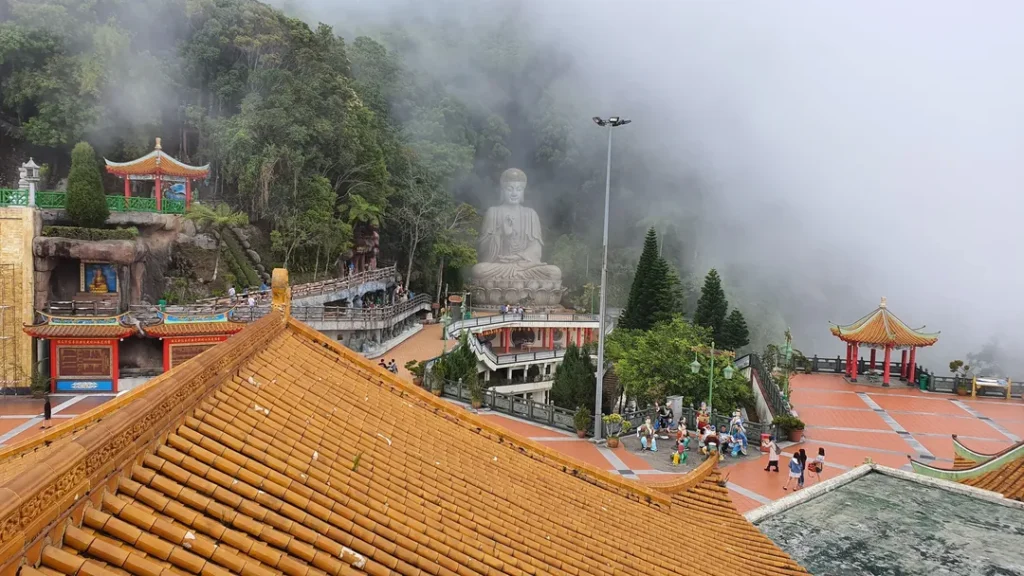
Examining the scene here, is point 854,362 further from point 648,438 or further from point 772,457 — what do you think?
point 648,438

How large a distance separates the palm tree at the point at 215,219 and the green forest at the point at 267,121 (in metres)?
1.89

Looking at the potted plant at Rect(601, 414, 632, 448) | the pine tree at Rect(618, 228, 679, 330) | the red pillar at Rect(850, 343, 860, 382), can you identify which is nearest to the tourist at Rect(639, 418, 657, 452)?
the potted plant at Rect(601, 414, 632, 448)

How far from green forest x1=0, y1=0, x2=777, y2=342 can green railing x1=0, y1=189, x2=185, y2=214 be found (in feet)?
12.5

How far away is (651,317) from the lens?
33625 millimetres

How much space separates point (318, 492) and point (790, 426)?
17.7 meters

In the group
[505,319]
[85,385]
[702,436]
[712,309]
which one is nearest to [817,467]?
[702,436]

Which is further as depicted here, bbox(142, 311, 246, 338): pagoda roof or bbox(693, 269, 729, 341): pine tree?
bbox(693, 269, 729, 341): pine tree

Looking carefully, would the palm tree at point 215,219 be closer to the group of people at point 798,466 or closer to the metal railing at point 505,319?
the metal railing at point 505,319

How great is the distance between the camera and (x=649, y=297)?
112ft

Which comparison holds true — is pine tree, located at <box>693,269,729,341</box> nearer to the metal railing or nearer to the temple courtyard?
the metal railing

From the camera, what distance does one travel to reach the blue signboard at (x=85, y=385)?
69.0 ft

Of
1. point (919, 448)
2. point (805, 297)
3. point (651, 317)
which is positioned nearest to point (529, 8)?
point (805, 297)

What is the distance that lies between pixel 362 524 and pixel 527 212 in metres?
40.3

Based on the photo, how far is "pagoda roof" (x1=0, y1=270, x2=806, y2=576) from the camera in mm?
2760
